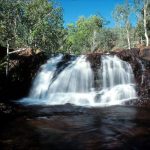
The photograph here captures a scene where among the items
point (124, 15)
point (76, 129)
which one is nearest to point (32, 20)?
point (124, 15)

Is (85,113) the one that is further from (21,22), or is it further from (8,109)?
(21,22)

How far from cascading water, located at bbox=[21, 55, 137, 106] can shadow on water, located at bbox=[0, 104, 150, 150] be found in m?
3.37

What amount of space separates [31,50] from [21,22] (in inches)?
992

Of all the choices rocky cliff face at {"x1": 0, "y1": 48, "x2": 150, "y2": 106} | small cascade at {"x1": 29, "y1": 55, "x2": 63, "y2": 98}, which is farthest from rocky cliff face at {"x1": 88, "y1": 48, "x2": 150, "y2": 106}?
small cascade at {"x1": 29, "y1": 55, "x2": 63, "y2": 98}

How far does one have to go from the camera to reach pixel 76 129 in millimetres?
11250

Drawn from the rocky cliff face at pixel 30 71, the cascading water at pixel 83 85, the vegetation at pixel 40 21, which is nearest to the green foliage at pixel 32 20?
the vegetation at pixel 40 21

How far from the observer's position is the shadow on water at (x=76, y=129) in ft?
30.0

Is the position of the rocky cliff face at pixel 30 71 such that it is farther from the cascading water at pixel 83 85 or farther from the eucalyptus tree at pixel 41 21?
the eucalyptus tree at pixel 41 21

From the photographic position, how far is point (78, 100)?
19.1 m

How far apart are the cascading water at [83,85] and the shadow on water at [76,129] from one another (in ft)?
11.1

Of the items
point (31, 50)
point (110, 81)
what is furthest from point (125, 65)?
point (31, 50)

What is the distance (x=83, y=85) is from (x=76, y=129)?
33.6 feet

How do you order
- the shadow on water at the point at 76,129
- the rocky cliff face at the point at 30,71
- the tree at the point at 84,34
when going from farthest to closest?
the tree at the point at 84,34
the rocky cliff face at the point at 30,71
the shadow on water at the point at 76,129

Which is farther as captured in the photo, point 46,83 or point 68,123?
point 46,83
